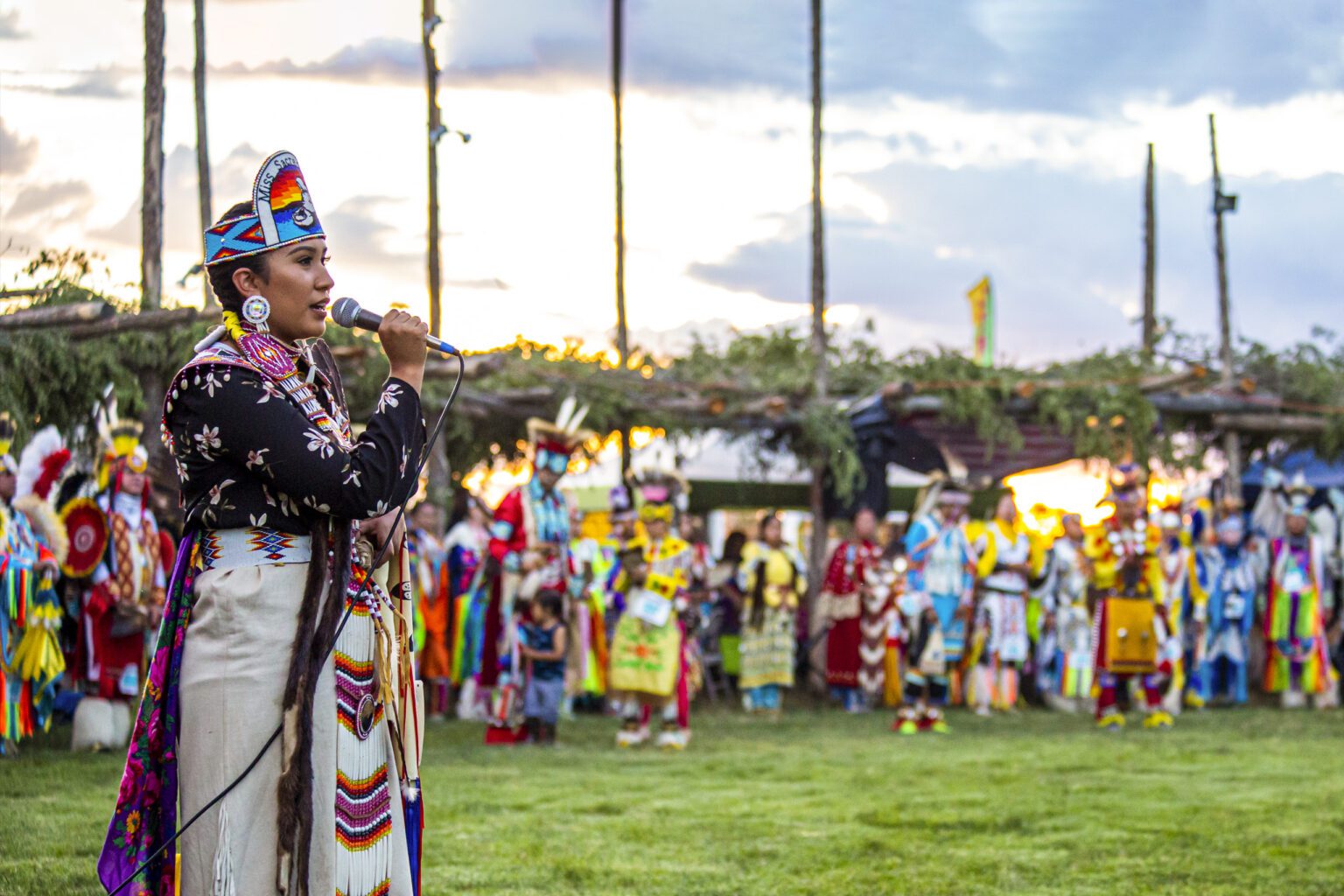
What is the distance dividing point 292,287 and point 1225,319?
14626mm

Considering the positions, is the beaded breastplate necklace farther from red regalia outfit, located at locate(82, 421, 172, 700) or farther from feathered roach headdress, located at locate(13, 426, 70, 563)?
red regalia outfit, located at locate(82, 421, 172, 700)

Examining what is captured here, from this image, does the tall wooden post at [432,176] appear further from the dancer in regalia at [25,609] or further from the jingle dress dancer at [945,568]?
the dancer in regalia at [25,609]

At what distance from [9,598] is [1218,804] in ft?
18.4

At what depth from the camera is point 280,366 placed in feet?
8.91

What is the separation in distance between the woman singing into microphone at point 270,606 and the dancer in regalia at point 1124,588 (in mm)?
9200

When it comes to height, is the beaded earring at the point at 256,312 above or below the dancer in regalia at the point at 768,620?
above

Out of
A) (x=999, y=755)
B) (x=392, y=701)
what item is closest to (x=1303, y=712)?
(x=999, y=755)

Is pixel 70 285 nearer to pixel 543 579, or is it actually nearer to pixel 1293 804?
pixel 543 579

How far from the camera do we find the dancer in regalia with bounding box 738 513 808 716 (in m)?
12.7

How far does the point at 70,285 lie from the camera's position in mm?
8125

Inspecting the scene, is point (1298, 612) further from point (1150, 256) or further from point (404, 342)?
point (404, 342)

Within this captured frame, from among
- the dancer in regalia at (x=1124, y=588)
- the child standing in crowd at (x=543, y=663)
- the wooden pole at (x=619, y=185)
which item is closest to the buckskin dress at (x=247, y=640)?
the child standing in crowd at (x=543, y=663)

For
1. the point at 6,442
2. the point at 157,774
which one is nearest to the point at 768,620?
the point at 6,442

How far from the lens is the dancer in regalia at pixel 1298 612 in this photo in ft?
44.1
